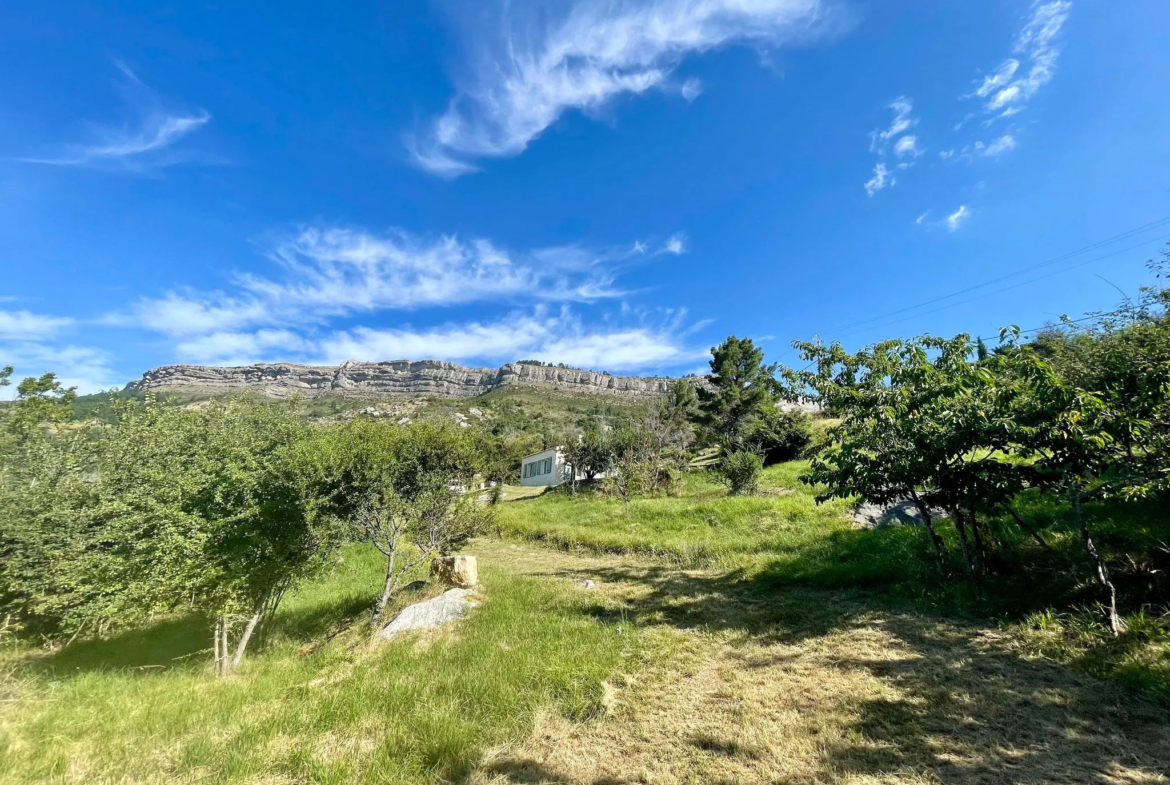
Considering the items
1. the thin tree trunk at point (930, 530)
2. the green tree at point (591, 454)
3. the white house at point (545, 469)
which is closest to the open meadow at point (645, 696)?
the thin tree trunk at point (930, 530)

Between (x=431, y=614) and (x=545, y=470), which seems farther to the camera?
(x=545, y=470)

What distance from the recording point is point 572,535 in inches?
653

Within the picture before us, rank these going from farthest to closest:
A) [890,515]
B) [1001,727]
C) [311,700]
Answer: [890,515]
[311,700]
[1001,727]

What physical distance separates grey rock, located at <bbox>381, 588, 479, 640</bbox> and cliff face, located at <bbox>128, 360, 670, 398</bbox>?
137 meters

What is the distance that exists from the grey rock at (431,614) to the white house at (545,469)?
3080cm

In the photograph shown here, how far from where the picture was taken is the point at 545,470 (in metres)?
46.2

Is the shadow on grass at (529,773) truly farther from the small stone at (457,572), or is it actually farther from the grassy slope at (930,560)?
the small stone at (457,572)

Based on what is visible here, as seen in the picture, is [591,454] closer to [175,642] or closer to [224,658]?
[175,642]

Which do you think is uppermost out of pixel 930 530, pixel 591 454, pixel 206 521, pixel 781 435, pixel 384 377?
pixel 384 377

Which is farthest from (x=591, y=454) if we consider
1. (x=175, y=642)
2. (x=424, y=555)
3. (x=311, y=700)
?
(x=311, y=700)

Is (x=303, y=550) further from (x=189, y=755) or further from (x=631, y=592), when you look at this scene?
(x=631, y=592)

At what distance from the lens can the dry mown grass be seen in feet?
10.7

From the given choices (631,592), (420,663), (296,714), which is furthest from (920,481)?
(296,714)

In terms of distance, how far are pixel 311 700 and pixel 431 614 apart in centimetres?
322
